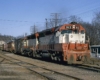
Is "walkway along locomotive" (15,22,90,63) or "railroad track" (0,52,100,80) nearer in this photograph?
"railroad track" (0,52,100,80)

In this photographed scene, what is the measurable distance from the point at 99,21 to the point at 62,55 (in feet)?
197

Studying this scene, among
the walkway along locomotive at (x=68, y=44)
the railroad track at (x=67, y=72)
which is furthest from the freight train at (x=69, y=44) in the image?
the railroad track at (x=67, y=72)

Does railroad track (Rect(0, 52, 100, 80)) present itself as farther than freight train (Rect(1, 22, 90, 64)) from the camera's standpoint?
No

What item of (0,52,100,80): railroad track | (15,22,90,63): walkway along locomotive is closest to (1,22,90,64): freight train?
(15,22,90,63): walkway along locomotive

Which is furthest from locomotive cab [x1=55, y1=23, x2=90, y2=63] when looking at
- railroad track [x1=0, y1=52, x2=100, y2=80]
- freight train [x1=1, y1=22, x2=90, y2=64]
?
railroad track [x1=0, y1=52, x2=100, y2=80]

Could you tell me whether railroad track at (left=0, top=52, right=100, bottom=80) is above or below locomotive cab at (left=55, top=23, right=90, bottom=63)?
below

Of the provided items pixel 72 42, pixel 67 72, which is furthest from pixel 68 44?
pixel 67 72

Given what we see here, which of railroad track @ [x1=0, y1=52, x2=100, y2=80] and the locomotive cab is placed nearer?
railroad track @ [x1=0, y1=52, x2=100, y2=80]

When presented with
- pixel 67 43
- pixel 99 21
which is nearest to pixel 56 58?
pixel 67 43

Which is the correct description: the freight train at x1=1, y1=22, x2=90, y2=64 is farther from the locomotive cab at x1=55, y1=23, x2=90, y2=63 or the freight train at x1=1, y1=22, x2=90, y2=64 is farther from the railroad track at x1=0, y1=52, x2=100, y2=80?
the railroad track at x1=0, y1=52, x2=100, y2=80

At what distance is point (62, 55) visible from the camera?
21.6 metres

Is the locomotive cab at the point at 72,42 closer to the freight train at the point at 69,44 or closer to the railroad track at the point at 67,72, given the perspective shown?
the freight train at the point at 69,44

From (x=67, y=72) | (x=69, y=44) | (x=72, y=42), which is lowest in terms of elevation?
(x=67, y=72)

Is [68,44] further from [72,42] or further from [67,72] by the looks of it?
[67,72]
